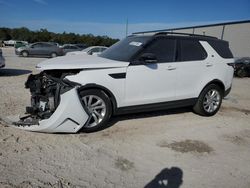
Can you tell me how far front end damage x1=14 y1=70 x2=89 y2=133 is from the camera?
4.22 m

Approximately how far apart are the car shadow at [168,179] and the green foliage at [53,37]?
2535 inches

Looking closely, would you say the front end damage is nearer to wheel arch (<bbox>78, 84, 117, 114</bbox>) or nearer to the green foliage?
wheel arch (<bbox>78, 84, 117, 114</bbox>)

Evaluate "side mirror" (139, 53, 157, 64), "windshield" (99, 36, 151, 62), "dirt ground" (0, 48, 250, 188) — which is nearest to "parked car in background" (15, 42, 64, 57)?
"dirt ground" (0, 48, 250, 188)

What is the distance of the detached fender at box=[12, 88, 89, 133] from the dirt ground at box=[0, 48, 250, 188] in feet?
0.50

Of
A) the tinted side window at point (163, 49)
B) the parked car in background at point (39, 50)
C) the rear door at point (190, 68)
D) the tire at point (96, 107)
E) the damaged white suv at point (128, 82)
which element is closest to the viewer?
the damaged white suv at point (128, 82)

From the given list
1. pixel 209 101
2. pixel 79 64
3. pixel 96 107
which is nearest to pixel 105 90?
pixel 96 107

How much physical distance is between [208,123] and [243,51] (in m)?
24.8

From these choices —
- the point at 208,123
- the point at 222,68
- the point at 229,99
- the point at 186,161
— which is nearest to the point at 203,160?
the point at 186,161

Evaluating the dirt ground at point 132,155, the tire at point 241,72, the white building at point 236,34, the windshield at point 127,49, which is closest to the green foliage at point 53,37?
the white building at point 236,34

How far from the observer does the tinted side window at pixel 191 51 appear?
18.3 ft

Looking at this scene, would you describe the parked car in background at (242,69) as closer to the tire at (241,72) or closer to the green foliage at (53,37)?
the tire at (241,72)

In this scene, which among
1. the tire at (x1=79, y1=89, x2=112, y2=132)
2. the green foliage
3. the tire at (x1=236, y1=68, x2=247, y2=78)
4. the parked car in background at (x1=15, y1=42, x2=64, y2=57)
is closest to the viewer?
the tire at (x1=79, y1=89, x2=112, y2=132)

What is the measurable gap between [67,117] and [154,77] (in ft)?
6.21

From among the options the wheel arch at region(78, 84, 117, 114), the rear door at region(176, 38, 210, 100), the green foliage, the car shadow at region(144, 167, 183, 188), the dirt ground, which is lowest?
the car shadow at region(144, 167, 183, 188)
